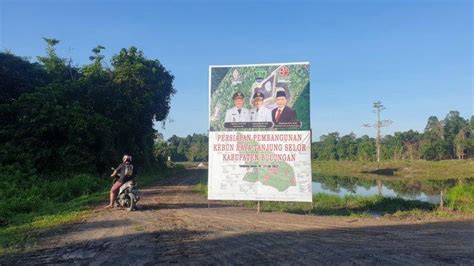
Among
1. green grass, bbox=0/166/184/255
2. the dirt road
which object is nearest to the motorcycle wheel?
the dirt road

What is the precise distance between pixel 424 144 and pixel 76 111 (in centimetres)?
5336

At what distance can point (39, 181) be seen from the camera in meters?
17.6

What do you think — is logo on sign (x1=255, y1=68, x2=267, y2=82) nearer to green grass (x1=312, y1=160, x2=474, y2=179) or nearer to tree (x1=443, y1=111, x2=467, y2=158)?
green grass (x1=312, y1=160, x2=474, y2=179)

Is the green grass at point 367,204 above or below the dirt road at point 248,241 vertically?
below

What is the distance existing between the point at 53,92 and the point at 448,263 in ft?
68.7

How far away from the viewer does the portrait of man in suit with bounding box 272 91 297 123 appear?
10.9 metres

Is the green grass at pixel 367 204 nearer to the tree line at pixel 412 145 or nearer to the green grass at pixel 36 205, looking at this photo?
the green grass at pixel 36 205

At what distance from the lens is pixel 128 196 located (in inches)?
450

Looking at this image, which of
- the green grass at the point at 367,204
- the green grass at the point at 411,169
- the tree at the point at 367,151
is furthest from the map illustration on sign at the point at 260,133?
the tree at the point at 367,151

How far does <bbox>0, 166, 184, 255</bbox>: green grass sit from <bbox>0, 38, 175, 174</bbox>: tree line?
8.32 feet

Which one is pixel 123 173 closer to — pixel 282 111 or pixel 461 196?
pixel 282 111

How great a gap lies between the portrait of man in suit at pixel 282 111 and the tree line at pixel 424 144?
53339mm

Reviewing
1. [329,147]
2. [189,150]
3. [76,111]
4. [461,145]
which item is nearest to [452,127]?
[461,145]

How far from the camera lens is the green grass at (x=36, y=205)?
843cm
